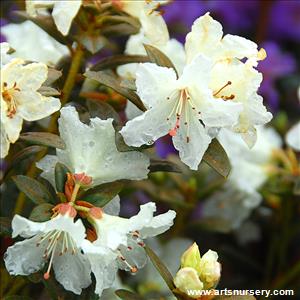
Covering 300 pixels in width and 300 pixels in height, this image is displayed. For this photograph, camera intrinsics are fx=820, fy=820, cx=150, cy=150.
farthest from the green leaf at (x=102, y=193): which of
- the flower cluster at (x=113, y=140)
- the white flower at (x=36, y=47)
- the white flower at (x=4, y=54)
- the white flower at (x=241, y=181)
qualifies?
the white flower at (x=241, y=181)

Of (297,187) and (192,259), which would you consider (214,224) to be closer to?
(297,187)

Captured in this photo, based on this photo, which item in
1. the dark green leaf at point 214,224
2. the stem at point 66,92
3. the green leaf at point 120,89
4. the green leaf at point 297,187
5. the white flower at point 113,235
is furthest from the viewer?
the dark green leaf at point 214,224

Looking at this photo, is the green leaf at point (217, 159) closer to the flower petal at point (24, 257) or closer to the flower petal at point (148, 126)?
the flower petal at point (148, 126)

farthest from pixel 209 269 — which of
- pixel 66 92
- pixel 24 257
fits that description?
pixel 66 92

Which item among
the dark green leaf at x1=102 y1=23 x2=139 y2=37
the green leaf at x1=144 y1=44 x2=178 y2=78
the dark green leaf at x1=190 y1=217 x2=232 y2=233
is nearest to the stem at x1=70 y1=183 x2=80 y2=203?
the green leaf at x1=144 y1=44 x2=178 y2=78

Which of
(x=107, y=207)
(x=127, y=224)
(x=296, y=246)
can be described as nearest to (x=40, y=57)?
(x=107, y=207)

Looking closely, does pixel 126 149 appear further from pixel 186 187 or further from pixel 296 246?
pixel 296 246

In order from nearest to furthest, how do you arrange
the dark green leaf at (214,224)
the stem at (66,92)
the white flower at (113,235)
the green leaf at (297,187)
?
1. the white flower at (113,235)
2. the stem at (66,92)
3. the green leaf at (297,187)
4. the dark green leaf at (214,224)
